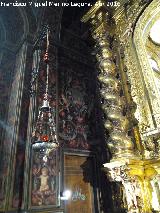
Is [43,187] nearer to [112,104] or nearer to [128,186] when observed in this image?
[128,186]

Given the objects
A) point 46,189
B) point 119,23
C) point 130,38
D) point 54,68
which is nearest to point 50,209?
point 46,189

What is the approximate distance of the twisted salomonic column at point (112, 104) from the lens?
155 inches

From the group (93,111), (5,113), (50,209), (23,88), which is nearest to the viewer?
(50,209)

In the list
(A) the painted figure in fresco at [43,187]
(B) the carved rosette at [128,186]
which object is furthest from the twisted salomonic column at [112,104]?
(A) the painted figure in fresco at [43,187]

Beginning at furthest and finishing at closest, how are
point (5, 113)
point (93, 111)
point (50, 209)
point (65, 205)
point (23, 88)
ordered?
point (93, 111), point (5, 113), point (23, 88), point (65, 205), point (50, 209)

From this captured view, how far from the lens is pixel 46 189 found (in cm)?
396

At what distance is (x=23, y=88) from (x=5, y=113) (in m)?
0.95

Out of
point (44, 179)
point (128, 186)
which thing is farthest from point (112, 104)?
point (44, 179)

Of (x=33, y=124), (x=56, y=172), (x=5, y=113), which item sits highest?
(x=5, y=113)

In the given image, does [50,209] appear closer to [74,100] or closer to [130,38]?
[74,100]

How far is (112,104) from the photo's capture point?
14.3 ft

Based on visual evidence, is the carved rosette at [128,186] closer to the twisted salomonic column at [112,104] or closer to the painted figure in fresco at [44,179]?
the twisted salomonic column at [112,104]

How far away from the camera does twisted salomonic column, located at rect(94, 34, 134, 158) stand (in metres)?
3.93

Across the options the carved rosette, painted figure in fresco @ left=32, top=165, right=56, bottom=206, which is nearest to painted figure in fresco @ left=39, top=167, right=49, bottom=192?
painted figure in fresco @ left=32, top=165, right=56, bottom=206
